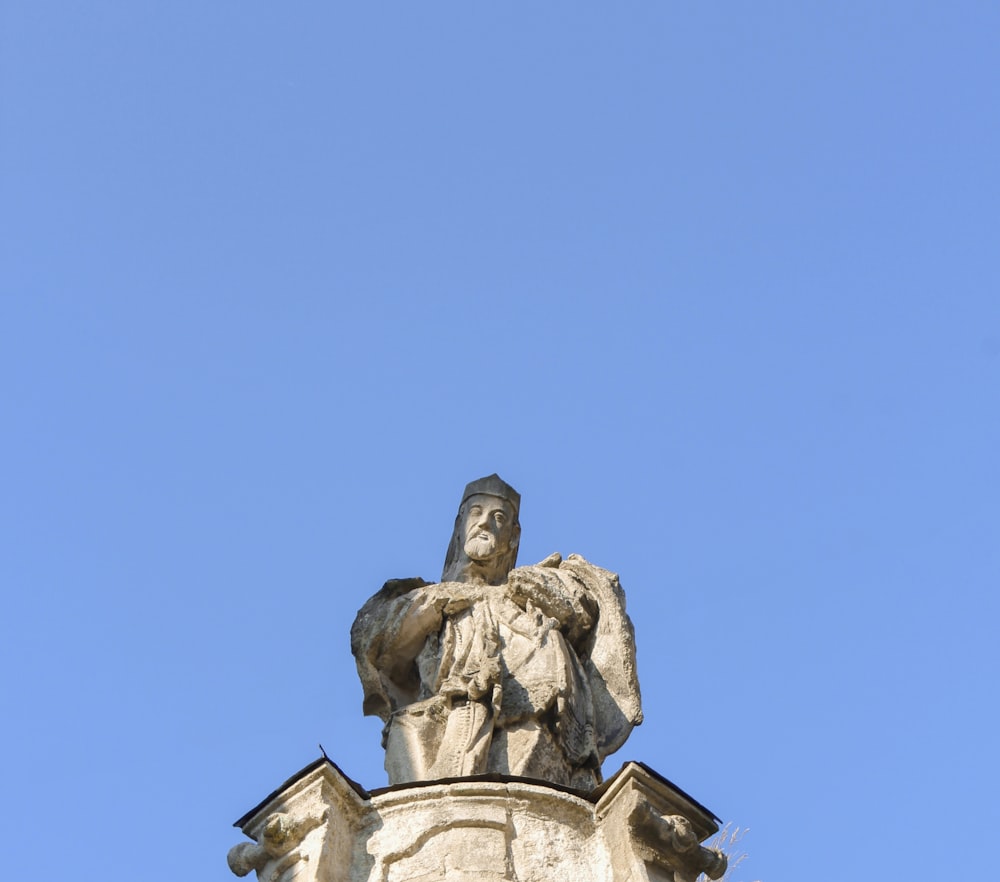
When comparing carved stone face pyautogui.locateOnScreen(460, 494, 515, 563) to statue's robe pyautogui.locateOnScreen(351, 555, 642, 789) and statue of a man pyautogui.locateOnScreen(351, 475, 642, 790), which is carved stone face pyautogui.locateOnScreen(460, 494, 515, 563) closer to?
statue of a man pyautogui.locateOnScreen(351, 475, 642, 790)

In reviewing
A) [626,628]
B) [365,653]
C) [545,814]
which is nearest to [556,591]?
[626,628]

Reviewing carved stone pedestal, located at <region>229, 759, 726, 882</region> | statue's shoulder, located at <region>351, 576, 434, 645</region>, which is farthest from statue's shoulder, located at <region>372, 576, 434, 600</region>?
carved stone pedestal, located at <region>229, 759, 726, 882</region>

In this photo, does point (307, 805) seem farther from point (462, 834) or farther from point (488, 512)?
point (488, 512)

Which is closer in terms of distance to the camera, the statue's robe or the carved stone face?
the statue's robe

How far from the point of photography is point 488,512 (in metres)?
11.5

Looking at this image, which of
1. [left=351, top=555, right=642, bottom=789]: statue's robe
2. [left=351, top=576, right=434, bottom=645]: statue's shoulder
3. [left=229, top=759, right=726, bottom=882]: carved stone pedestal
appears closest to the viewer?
[left=229, top=759, right=726, bottom=882]: carved stone pedestal

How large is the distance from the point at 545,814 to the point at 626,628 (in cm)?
262

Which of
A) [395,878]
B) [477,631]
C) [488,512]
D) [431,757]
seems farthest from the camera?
[488,512]

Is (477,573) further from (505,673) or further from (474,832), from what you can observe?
(474,832)

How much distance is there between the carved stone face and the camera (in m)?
11.3

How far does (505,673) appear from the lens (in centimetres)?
988

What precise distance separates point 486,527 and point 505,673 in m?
1.69

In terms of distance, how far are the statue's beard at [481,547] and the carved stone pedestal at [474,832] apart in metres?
3.07

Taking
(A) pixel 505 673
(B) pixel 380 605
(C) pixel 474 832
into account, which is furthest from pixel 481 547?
(C) pixel 474 832
